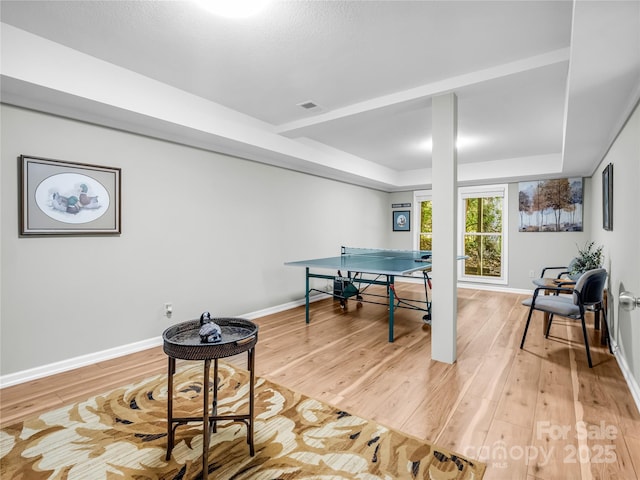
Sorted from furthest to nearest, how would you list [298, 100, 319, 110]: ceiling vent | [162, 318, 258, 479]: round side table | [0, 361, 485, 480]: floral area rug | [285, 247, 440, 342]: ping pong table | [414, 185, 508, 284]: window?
[414, 185, 508, 284]: window
[285, 247, 440, 342]: ping pong table
[298, 100, 319, 110]: ceiling vent
[0, 361, 485, 480]: floral area rug
[162, 318, 258, 479]: round side table

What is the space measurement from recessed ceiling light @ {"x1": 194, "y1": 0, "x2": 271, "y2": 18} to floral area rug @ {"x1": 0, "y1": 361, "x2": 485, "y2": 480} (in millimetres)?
2583

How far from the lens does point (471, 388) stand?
2572 mm

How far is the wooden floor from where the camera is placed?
72.6 inches

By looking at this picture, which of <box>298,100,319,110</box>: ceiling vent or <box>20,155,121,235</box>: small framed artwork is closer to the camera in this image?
<box>20,155,121,235</box>: small framed artwork

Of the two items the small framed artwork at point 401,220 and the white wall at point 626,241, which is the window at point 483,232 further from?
the white wall at point 626,241

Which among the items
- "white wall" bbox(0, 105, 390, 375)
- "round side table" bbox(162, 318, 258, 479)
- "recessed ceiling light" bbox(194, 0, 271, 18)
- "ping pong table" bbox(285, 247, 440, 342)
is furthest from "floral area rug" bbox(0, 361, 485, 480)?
"recessed ceiling light" bbox(194, 0, 271, 18)

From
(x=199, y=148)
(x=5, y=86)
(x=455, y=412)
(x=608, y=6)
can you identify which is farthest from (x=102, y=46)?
(x=455, y=412)

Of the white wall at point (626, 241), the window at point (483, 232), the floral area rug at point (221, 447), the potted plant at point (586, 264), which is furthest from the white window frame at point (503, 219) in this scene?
the floral area rug at point (221, 447)

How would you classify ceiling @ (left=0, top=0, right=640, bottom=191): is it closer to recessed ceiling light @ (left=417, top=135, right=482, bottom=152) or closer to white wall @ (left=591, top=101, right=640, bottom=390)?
white wall @ (left=591, top=101, right=640, bottom=390)

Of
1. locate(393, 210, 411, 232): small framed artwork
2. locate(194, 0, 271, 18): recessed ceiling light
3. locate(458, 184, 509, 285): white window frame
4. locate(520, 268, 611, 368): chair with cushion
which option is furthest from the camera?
locate(393, 210, 411, 232): small framed artwork

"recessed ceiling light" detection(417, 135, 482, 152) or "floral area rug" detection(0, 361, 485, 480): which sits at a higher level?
"recessed ceiling light" detection(417, 135, 482, 152)

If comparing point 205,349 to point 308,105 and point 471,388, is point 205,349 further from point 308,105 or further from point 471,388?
point 308,105

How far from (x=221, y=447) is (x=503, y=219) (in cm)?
658

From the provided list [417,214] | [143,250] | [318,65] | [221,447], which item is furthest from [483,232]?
[221,447]
